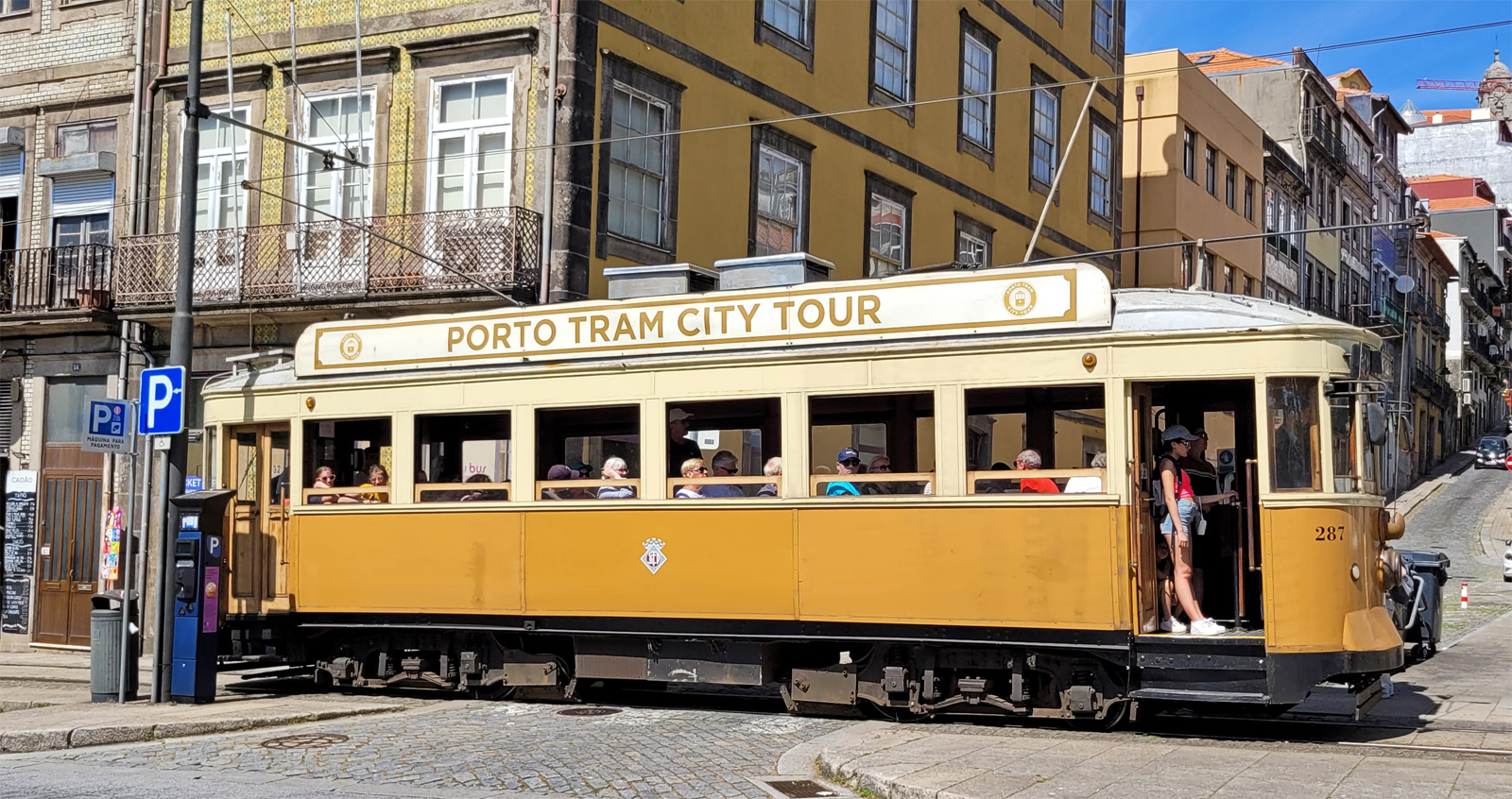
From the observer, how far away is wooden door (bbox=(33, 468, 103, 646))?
2111cm

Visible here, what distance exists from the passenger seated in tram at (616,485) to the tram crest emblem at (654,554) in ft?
1.25

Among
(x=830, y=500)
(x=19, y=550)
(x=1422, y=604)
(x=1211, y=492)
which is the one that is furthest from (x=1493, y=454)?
(x=830, y=500)

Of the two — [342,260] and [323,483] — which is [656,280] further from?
[342,260]

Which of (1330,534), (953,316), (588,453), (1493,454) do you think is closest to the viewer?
(1330,534)

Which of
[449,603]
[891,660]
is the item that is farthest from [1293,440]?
[449,603]

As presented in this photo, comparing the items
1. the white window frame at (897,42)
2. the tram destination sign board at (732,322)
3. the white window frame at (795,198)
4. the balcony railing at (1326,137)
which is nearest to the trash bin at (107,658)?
the tram destination sign board at (732,322)

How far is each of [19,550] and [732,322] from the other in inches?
547

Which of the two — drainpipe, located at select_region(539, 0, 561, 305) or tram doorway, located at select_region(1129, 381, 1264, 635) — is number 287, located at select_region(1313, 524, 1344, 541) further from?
drainpipe, located at select_region(539, 0, 561, 305)

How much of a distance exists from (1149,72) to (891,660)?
83.0 ft

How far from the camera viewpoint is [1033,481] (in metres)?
10.8

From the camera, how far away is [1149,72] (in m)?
34.1

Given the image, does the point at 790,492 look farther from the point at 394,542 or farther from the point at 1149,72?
the point at 1149,72

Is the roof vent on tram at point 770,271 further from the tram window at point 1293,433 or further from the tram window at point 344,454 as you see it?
the tram window at point 1293,433

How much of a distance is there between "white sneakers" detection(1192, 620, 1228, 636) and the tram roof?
71.2 inches
